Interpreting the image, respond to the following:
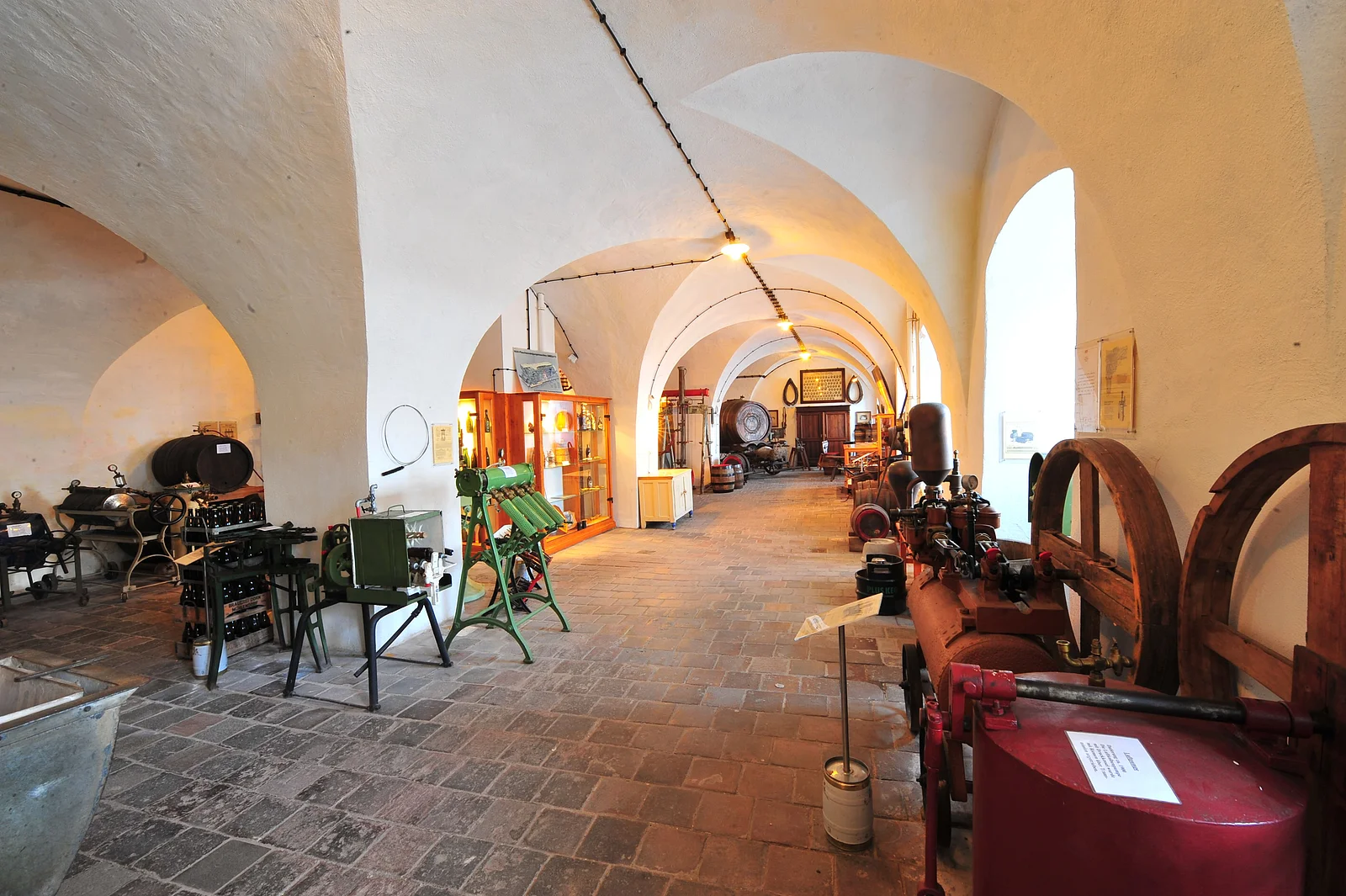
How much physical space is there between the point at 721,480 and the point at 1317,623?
50.1 feet

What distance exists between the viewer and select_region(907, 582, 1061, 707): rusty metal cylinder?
2256mm

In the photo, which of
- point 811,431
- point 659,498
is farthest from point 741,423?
point 659,498

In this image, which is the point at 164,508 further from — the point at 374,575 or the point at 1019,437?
the point at 1019,437

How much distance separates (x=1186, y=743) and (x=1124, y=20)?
2179 mm

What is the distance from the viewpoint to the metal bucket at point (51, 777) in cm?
196

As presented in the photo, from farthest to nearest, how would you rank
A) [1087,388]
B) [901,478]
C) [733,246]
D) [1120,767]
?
1. [733,246]
2. [901,478]
3. [1087,388]
4. [1120,767]

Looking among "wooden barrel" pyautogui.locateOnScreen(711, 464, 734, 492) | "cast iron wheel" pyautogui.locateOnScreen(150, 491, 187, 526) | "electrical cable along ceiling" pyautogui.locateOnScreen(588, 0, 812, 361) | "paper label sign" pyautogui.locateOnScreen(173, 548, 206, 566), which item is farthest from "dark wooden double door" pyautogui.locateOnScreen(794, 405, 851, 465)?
"paper label sign" pyautogui.locateOnScreen(173, 548, 206, 566)

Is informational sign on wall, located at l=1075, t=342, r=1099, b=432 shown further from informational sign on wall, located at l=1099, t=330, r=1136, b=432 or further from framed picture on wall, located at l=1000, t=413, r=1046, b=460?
framed picture on wall, located at l=1000, t=413, r=1046, b=460

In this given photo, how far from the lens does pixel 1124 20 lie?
1854 mm

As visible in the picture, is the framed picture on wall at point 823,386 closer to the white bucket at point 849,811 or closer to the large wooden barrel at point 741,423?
the large wooden barrel at point 741,423

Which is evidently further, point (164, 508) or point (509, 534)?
point (164, 508)

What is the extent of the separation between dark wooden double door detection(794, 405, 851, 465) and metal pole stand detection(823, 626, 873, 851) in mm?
24275

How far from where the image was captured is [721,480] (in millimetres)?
16672

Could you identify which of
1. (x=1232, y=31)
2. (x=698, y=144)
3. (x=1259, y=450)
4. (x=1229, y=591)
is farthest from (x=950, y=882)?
(x=698, y=144)
